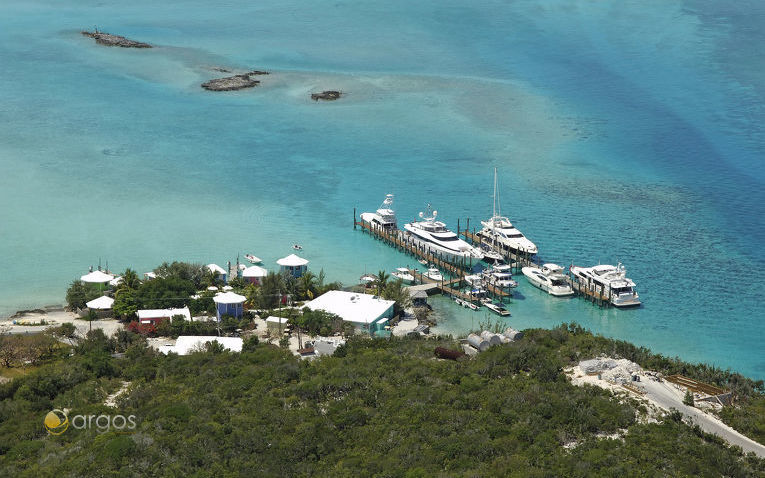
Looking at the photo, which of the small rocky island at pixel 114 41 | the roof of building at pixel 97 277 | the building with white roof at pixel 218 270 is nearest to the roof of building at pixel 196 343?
the roof of building at pixel 97 277

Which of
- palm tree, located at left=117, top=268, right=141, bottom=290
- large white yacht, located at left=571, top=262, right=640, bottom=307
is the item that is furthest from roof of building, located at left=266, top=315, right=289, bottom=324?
large white yacht, located at left=571, top=262, right=640, bottom=307

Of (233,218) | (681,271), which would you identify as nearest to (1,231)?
(233,218)

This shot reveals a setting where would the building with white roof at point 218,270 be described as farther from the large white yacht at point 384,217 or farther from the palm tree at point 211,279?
the large white yacht at point 384,217

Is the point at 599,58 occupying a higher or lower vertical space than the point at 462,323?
higher

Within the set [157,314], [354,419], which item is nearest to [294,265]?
[157,314]

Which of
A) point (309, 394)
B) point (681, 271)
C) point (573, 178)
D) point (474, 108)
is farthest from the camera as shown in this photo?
point (474, 108)

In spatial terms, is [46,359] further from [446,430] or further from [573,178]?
[573,178]

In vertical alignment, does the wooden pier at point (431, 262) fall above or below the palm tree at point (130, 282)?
below
